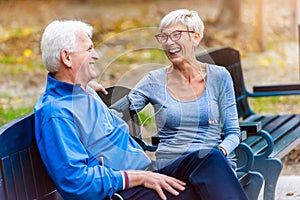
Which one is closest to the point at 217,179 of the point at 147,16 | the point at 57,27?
the point at 57,27

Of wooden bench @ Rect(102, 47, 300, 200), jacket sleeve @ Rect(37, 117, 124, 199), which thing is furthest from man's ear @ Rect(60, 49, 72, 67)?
wooden bench @ Rect(102, 47, 300, 200)

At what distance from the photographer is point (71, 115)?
338cm

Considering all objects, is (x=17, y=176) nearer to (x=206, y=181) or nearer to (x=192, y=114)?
(x=206, y=181)

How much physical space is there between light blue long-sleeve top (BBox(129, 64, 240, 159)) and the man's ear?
0.65 m

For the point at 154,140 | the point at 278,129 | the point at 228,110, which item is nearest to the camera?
the point at 228,110

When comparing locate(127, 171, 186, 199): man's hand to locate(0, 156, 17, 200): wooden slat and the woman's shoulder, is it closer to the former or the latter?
locate(0, 156, 17, 200): wooden slat

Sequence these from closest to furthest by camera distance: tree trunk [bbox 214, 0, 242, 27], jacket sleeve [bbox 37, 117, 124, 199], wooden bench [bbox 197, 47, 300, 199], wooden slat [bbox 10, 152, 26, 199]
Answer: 1. jacket sleeve [bbox 37, 117, 124, 199]
2. wooden slat [bbox 10, 152, 26, 199]
3. wooden bench [bbox 197, 47, 300, 199]
4. tree trunk [bbox 214, 0, 242, 27]

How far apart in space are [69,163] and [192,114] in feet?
2.88

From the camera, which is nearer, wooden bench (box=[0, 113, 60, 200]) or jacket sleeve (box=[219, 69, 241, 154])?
wooden bench (box=[0, 113, 60, 200])

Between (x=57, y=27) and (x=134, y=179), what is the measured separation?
75cm

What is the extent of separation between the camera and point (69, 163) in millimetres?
3283

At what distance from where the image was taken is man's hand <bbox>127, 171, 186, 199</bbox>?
3494 mm

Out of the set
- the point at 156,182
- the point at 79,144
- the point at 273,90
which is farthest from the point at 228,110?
the point at 273,90

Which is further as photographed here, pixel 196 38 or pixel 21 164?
pixel 196 38
